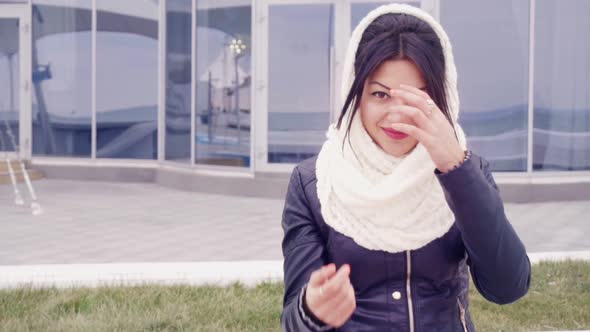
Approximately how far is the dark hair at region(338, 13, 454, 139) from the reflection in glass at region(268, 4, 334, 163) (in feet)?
30.7

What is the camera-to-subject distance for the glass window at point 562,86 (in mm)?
11000

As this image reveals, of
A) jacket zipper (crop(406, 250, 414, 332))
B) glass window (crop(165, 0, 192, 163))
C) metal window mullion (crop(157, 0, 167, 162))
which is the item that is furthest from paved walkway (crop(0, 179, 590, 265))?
jacket zipper (crop(406, 250, 414, 332))

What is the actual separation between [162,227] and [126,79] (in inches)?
252

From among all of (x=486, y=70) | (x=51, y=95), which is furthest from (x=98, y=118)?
(x=486, y=70)

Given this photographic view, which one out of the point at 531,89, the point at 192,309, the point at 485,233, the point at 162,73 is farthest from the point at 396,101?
the point at 162,73

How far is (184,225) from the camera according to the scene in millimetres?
8766

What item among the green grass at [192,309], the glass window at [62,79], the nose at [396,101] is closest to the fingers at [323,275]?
the nose at [396,101]

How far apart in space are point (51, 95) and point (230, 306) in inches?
428

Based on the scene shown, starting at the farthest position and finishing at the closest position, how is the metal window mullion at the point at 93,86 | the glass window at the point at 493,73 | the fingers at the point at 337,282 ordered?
the metal window mullion at the point at 93,86 → the glass window at the point at 493,73 → the fingers at the point at 337,282

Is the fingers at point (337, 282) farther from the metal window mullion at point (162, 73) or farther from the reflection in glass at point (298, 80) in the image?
the metal window mullion at point (162, 73)

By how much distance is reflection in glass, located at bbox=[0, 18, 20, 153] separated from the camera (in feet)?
48.3

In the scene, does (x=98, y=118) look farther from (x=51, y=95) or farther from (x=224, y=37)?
(x=224, y=37)

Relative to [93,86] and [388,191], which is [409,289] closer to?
[388,191]

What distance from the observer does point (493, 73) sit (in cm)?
1098
